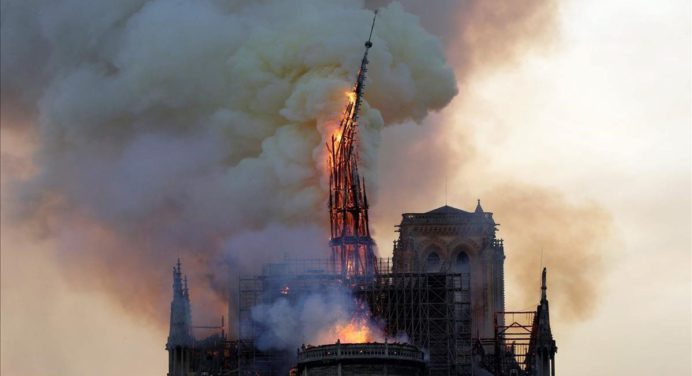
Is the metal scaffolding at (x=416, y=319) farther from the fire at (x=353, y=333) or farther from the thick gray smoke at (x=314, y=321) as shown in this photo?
the fire at (x=353, y=333)

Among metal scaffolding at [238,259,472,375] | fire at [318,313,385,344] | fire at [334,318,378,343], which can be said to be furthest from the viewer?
metal scaffolding at [238,259,472,375]

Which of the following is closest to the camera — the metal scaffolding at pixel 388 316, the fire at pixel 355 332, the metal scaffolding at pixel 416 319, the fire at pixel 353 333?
the fire at pixel 355 332

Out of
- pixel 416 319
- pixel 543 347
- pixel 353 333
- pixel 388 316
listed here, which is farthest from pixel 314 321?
pixel 543 347

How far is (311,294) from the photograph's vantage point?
196000 mm

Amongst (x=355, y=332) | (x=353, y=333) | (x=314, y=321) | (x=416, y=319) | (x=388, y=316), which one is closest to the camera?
(x=353, y=333)

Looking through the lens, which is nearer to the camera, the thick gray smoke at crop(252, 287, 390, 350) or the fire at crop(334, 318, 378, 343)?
the fire at crop(334, 318, 378, 343)

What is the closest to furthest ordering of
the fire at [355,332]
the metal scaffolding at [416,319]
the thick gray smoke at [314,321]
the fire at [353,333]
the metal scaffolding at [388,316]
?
the fire at [355,332]
the fire at [353,333]
the thick gray smoke at [314,321]
the metal scaffolding at [388,316]
the metal scaffolding at [416,319]

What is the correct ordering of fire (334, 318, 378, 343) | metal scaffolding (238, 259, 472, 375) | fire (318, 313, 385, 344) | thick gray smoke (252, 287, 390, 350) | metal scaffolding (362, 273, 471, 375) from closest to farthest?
fire (334, 318, 378, 343) < fire (318, 313, 385, 344) < thick gray smoke (252, 287, 390, 350) < metal scaffolding (238, 259, 472, 375) < metal scaffolding (362, 273, 471, 375)

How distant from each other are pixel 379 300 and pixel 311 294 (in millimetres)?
6610

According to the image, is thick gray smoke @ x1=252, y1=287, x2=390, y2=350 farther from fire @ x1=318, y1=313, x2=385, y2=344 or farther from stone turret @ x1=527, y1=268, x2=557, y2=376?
stone turret @ x1=527, y1=268, x2=557, y2=376

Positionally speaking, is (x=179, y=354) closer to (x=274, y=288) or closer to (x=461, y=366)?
→ (x=274, y=288)

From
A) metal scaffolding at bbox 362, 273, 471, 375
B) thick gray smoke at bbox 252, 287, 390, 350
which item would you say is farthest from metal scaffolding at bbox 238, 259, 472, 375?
thick gray smoke at bbox 252, 287, 390, 350

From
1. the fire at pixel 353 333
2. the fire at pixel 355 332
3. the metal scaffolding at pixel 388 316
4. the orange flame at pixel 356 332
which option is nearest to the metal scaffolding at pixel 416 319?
the metal scaffolding at pixel 388 316

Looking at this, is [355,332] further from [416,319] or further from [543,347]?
[543,347]
